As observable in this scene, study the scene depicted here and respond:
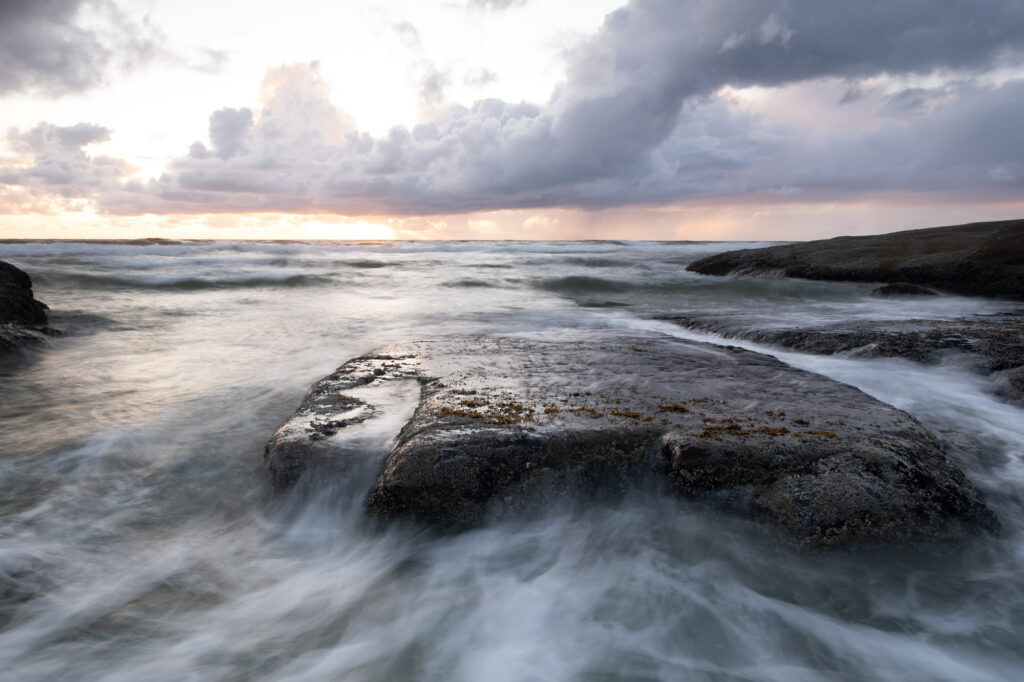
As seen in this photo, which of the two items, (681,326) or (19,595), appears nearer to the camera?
(19,595)

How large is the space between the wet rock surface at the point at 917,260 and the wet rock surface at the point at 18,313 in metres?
18.0

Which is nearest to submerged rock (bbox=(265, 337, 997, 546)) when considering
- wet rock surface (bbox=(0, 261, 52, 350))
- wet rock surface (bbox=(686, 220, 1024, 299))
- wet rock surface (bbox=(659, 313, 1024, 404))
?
wet rock surface (bbox=(659, 313, 1024, 404))

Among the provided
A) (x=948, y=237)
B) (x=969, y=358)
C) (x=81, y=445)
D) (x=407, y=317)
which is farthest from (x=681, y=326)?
(x=948, y=237)

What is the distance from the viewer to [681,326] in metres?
9.12

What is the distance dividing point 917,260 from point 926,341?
10242 millimetres

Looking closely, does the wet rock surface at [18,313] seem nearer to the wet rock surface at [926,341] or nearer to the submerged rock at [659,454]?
the submerged rock at [659,454]

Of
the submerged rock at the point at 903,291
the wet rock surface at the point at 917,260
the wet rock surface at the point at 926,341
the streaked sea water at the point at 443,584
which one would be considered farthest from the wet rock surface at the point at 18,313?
the wet rock surface at the point at 917,260

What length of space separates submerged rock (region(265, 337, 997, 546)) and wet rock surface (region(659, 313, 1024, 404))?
225 cm

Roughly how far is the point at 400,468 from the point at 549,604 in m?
1.10

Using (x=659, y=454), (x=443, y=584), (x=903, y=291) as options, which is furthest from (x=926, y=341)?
(x=903, y=291)

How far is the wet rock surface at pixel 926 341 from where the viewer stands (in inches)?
211

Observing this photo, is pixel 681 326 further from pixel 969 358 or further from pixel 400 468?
pixel 400 468

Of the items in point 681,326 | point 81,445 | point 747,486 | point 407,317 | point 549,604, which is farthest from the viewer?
point 407,317

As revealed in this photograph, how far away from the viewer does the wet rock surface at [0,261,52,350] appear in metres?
7.71
